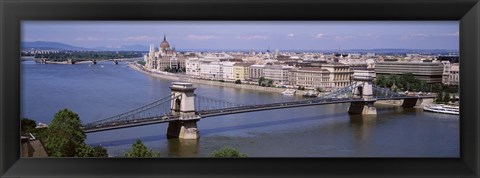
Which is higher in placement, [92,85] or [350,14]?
[350,14]

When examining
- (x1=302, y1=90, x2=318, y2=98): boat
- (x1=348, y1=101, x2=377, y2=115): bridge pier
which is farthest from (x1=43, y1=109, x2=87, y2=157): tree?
(x1=348, y1=101, x2=377, y2=115): bridge pier

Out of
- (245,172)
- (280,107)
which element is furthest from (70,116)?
(280,107)

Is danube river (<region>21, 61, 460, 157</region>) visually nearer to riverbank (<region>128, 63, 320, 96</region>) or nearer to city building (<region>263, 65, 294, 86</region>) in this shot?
riverbank (<region>128, 63, 320, 96</region>)

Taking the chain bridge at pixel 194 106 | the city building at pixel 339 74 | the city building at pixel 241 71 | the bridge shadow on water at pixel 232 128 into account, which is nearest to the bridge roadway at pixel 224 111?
the chain bridge at pixel 194 106

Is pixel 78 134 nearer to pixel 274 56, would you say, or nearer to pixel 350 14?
pixel 274 56

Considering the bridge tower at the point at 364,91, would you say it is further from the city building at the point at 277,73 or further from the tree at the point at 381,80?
the city building at the point at 277,73

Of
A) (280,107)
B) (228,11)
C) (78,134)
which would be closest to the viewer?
(228,11)

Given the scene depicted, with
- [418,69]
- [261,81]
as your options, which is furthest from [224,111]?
[418,69]
